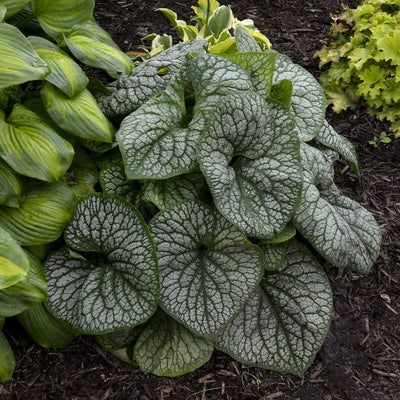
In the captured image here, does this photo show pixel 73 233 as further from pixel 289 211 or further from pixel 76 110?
pixel 289 211

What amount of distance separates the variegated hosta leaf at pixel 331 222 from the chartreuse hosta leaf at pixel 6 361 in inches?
50.3

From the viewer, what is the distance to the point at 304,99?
248 cm

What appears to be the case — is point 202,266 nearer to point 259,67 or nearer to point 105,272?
point 105,272

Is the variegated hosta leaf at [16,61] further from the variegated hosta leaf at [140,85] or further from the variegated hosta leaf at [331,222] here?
the variegated hosta leaf at [331,222]

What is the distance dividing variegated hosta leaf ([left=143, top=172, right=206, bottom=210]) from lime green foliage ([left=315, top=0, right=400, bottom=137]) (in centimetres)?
137

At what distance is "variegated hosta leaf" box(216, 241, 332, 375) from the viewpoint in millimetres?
2197

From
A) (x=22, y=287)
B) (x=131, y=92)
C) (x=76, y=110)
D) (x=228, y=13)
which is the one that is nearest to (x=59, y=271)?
(x=22, y=287)

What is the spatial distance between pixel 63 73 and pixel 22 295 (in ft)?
2.86

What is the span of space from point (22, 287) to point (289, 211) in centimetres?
104

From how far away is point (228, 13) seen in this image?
2.97 meters

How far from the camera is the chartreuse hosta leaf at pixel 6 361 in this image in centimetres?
204

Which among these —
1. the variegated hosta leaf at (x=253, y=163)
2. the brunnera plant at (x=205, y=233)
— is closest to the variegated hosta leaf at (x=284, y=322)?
the brunnera plant at (x=205, y=233)

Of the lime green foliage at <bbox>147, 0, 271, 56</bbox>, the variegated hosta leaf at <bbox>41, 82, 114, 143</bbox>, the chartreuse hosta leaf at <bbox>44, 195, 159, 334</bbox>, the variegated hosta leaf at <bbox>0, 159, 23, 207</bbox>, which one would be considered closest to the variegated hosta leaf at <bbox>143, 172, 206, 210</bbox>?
the chartreuse hosta leaf at <bbox>44, 195, 159, 334</bbox>

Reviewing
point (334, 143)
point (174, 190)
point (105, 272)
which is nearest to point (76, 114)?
point (174, 190)
